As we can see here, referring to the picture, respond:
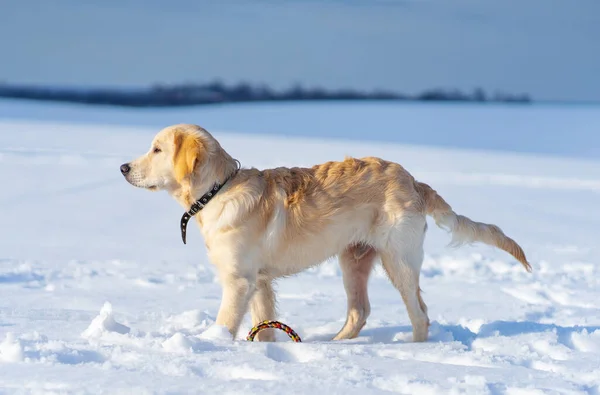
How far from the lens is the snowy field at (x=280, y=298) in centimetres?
338

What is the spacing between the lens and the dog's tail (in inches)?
→ 185

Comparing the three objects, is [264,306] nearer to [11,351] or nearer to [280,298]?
[280,298]

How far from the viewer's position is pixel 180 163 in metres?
4.32

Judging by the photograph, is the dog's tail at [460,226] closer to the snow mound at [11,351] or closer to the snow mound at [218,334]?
the snow mound at [218,334]

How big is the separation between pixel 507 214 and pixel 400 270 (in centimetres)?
541

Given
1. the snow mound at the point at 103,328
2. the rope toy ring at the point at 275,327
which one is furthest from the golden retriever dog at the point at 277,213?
the snow mound at the point at 103,328

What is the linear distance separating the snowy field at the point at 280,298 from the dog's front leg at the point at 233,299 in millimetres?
146

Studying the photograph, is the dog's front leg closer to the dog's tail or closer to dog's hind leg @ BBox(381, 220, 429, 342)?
dog's hind leg @ BBox(381, 220, 429, 342)

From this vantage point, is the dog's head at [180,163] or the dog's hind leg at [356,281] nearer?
the dog's head at [180,163]

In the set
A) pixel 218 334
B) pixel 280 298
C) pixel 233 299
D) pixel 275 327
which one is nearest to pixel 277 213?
pixel 233 299

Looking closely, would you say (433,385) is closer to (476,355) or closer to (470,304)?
(476,355)

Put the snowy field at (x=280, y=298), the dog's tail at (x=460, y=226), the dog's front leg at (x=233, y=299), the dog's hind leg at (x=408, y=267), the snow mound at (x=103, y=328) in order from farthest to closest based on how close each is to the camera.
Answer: the dog's tail at (x=460, y=226)
the dog's hind leg at (x=408, y=267)
the dog's front leg at (x=233, y=299)
the snow mound at (x=103, y=328)
the snowy field at (x=280, y=298)

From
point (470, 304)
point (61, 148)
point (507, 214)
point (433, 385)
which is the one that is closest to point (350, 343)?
point (433, 385)

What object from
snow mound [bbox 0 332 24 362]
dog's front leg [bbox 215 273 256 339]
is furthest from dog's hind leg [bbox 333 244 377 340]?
snow mound [bbox 0 332 24 362]
